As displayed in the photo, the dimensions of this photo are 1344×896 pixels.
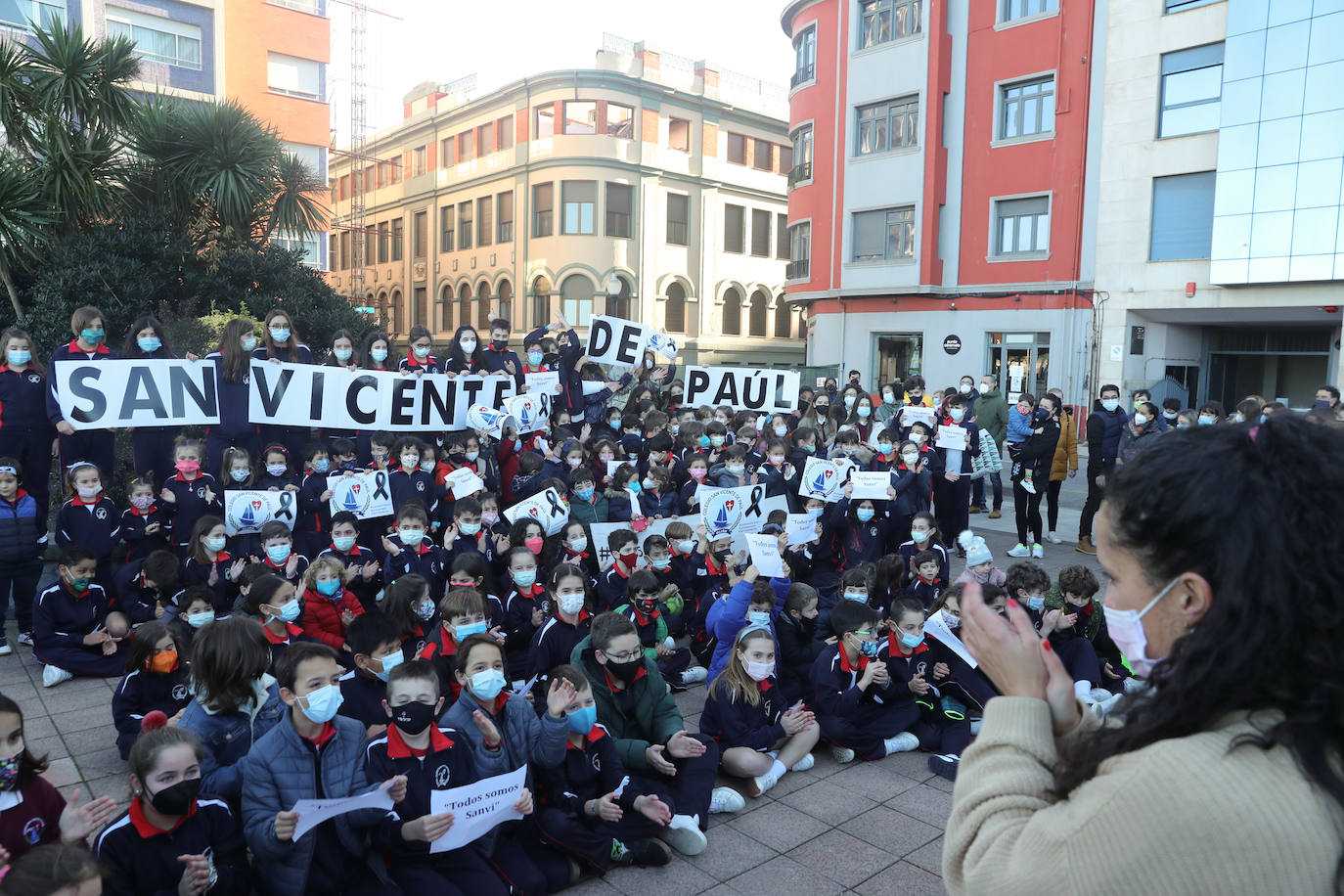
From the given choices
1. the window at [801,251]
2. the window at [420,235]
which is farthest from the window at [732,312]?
the window at [420,235]

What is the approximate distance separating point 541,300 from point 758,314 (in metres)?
11.1

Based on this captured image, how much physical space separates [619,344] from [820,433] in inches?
126

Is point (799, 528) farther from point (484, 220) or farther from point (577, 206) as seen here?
point (484, 220)

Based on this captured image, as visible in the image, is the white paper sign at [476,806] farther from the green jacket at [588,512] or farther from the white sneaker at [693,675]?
the green jacket at [588,512]

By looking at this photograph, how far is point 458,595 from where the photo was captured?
5.82m

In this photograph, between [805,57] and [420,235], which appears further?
[420,235]

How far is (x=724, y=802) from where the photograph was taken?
204 inches

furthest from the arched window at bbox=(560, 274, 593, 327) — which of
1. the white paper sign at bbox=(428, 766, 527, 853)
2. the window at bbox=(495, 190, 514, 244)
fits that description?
the white paper sign at bbox=(428, 766, 527, 853)

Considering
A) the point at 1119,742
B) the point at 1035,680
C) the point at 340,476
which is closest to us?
the point at 1119,742

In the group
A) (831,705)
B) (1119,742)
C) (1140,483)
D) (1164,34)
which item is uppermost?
(1164,34)

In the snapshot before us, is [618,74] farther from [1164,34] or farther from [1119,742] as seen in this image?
[1119,742]

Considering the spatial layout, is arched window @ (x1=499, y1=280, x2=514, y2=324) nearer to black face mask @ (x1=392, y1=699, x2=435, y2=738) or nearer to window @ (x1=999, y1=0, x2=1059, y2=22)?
window @ (x1=999, y1=0, x2=1059, y2=22)

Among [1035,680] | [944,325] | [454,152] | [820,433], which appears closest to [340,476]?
[820,433]

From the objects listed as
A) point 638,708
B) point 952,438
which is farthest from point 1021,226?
point 638,708
